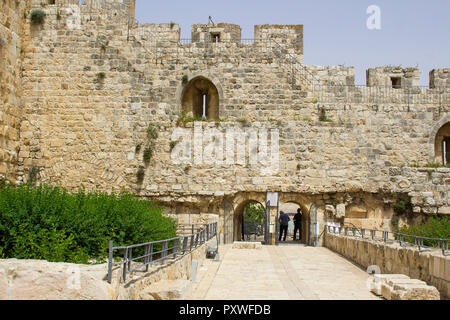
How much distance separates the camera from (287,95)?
16688 mm

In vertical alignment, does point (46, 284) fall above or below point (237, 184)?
below

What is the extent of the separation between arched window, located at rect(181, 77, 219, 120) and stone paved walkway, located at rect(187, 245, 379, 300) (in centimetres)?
565

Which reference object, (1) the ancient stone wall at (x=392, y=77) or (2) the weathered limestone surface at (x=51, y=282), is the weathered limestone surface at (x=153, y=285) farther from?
(1) the ancient stone wall at (x=392, y=77)

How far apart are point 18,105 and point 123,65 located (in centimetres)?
358

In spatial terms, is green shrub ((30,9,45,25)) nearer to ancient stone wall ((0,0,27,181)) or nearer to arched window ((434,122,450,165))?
ancient stone wall ((0,0,27,181))

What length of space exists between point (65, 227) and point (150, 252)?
6.34 ft

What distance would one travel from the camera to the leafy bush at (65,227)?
8.02 m

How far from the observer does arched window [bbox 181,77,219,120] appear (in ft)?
56.7

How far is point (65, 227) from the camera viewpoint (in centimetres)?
872

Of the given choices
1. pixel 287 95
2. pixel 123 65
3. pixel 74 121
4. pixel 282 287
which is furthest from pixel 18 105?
pixel 282 287

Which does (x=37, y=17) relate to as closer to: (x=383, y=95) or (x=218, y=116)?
(x=218, y=116)

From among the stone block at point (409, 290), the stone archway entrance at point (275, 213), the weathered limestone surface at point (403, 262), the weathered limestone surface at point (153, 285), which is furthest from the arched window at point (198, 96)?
the stone block at point (409, 290)

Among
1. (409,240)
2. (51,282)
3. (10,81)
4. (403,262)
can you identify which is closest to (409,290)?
(403,262)
